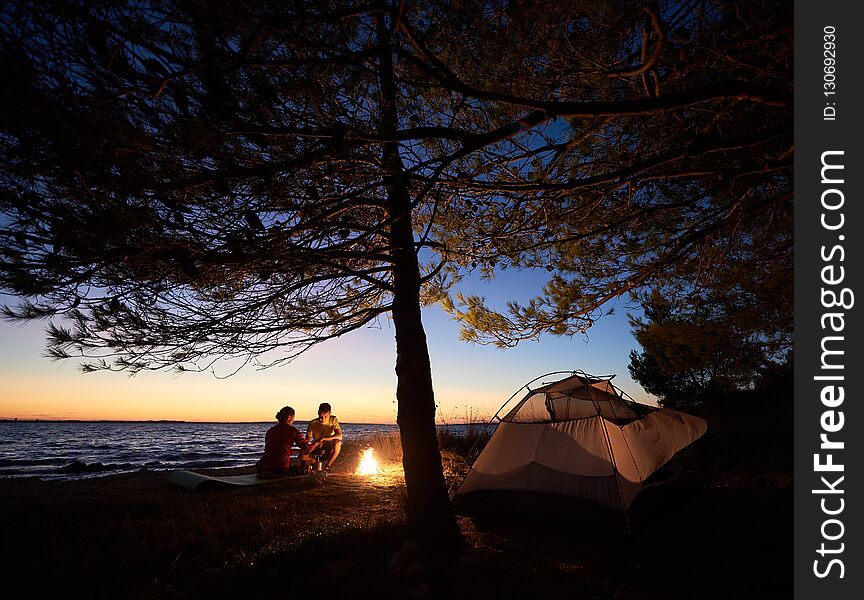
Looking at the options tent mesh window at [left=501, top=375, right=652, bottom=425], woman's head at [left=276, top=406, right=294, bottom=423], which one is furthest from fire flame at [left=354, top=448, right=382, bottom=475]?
tent mesh window at [left=501, top=375, right=652, bottom=425]

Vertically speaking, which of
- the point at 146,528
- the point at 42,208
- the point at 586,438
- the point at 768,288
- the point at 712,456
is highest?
the point at 768,288

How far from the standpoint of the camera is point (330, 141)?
8.96 ft

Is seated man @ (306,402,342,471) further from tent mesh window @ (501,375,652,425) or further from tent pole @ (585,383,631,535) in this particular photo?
tent pole @ (585,383,631,535)

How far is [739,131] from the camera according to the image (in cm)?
399

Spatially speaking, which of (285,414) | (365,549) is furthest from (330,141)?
(285,414)

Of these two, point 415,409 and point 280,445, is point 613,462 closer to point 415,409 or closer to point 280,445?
point 415,409

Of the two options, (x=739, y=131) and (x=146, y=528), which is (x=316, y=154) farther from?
(x=146, y=528)

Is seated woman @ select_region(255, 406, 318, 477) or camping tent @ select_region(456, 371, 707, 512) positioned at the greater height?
camping tent @ select_region(456, 371, 707, 512)

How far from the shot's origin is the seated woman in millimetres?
7746

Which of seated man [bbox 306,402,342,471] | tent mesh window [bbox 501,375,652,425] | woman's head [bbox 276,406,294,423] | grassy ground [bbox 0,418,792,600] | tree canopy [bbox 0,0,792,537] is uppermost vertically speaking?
tree canopy [bbox 0,0,792,537]

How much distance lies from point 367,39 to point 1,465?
25399 mm

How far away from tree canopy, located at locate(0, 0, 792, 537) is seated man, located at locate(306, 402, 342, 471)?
409 cm

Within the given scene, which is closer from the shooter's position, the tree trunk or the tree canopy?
the tree canopy

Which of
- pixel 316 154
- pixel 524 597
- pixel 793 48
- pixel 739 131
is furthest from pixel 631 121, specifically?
pixel 524 597
